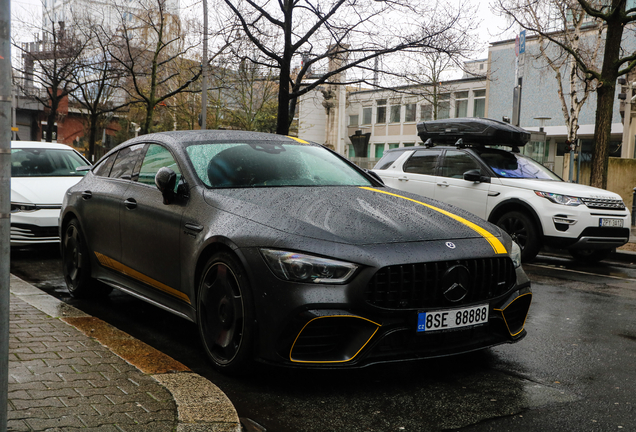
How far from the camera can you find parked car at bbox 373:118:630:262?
9.23 meters

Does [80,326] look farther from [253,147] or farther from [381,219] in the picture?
[381,219]

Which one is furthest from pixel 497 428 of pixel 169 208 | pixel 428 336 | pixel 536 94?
pixel 536 94

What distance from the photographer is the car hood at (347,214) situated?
148 inches

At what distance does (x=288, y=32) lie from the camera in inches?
656

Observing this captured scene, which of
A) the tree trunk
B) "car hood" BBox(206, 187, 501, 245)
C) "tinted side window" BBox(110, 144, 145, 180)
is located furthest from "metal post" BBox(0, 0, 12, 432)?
the tree trunk

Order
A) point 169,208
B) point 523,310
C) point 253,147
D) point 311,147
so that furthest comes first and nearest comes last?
point 311,147 < point 253,147 < point 169,208 < point 523,310

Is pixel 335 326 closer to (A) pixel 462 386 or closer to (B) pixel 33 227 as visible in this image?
(A) pixel 462 386

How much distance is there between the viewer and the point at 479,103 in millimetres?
47031

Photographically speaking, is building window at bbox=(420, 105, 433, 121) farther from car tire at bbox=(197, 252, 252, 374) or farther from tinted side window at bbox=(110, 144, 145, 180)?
car tire at bbox=(197, 252, 252, 374)

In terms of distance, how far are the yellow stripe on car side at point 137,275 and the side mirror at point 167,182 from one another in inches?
24.2

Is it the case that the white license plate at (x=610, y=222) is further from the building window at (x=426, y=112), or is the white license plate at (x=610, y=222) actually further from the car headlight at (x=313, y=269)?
the building window at (x=426, y=112)

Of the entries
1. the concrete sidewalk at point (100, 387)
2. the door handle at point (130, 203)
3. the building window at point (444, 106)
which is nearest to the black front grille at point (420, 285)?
the concrete sidewalk at point (100, 387)

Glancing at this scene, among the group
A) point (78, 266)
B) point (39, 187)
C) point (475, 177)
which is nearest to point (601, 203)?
point (475, 177)

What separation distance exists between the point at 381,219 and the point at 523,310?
3.72ft
